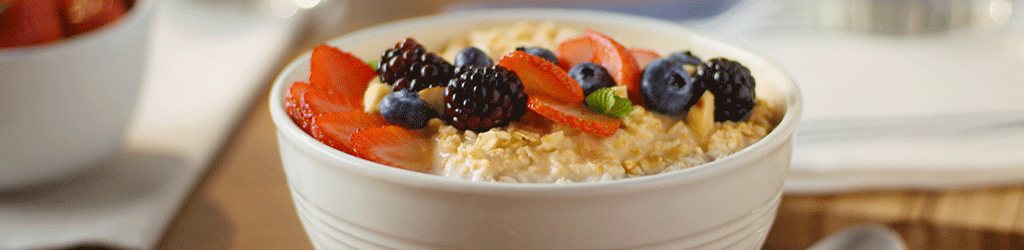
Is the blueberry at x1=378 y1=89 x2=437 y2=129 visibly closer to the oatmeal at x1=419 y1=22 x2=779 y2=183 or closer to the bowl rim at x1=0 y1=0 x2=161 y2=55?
the oatmeal at x1=419 y1=22 x2=779 y2=183

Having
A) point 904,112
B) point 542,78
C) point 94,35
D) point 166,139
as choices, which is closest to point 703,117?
point 542,78

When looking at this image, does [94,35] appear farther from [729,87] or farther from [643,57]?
[729,87]

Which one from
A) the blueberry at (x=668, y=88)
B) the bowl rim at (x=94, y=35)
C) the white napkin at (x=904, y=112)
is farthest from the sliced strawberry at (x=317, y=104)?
the white napkin at (x=904, y=112)

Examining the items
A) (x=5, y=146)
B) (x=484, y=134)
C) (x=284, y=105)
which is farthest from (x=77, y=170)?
(x=484, y=134)

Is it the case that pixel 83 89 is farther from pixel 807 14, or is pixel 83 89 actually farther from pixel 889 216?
pixel 807 14

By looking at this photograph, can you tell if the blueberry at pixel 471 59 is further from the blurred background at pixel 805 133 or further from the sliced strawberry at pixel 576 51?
the blurred background at pixel 805 133

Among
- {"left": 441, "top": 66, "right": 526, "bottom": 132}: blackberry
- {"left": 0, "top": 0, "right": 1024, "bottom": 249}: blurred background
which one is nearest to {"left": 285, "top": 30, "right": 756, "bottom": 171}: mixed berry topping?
{"left": 441, "top": 66, "right": 526, "bottom": 132}: blackberry

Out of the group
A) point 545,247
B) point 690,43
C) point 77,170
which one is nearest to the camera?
point 545,247
